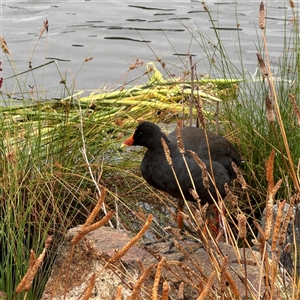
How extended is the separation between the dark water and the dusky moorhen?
3083mm

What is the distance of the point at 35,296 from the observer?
2857 mm

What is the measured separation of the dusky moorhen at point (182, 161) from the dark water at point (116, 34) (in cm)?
308

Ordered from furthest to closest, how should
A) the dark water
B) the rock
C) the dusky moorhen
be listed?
the dark water, the dusky moorhen, the rock

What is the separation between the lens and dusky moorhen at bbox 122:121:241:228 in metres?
3.48

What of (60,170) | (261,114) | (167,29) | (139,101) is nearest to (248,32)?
(167,29)

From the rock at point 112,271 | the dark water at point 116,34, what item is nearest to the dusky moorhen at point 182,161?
the rock at point 112,271

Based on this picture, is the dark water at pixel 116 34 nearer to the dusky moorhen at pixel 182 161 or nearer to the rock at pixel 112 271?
the dusky moorhen at pixel 182 161

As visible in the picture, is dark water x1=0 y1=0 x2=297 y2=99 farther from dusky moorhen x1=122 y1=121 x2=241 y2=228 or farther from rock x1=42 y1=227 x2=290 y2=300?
rock x1=42 y1=227 x2=290 y2=300

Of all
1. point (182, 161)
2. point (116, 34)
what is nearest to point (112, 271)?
point (182, 161)

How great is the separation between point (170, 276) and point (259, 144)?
167 cm

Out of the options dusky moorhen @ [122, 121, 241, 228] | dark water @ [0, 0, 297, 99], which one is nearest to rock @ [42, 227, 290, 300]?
dusky moorhen @ [122, 121, 241, 228]

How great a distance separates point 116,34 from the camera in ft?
27.3

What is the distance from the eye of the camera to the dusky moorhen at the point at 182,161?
11.4 feet

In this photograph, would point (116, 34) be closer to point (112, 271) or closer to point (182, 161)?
point (182, 161)
